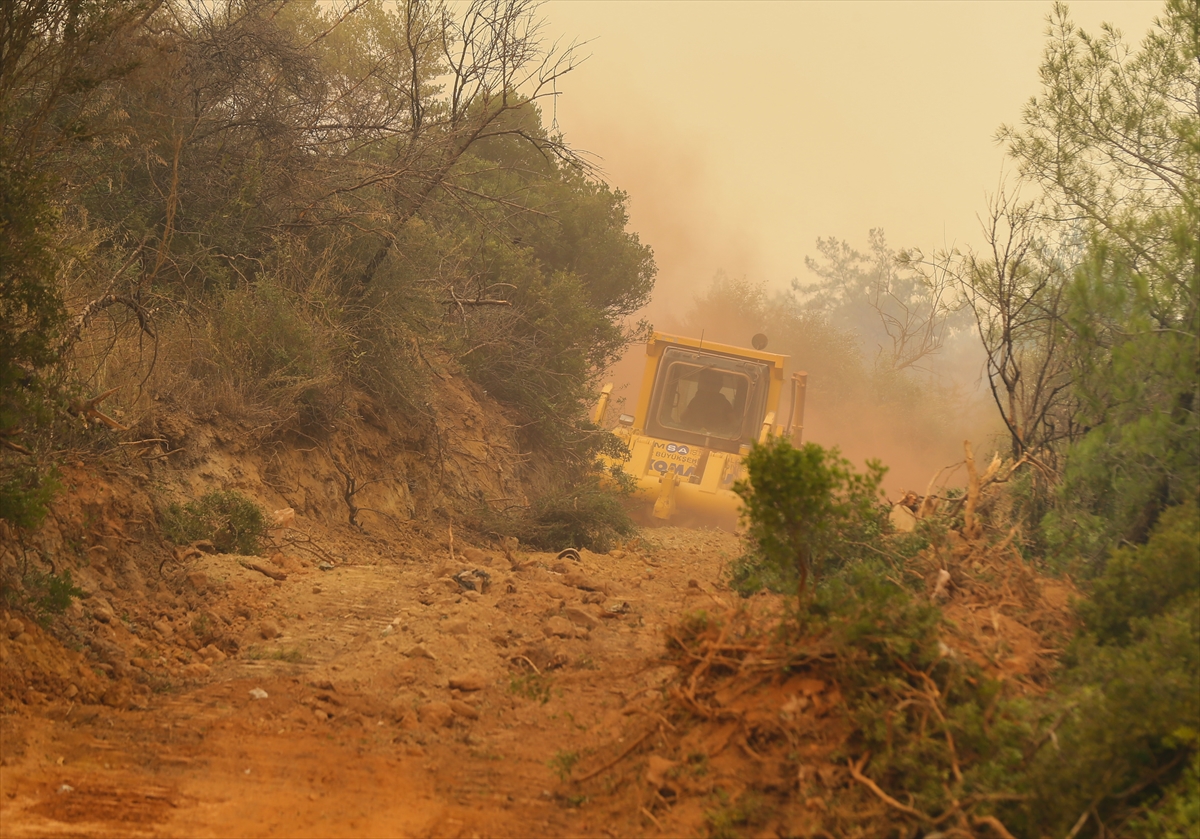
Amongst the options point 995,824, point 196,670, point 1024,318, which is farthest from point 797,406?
point 995,824

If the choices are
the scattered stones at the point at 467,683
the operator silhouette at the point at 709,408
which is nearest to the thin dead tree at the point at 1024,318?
the scattered stones at the point at 467,683

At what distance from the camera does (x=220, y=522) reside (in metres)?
8.60

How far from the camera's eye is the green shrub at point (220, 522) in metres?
8.07

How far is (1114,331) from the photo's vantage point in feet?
24.5

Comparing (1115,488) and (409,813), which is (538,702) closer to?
(409,813)

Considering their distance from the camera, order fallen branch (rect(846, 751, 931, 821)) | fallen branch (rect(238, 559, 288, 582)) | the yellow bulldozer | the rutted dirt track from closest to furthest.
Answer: fallen branch (rect(846, 751, 931, 821)) → the rutted dirt track → fallen branch (rect(238, 559, 288, 582)) → the yellow bulldozer

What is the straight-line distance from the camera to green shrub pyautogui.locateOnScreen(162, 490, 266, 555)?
8.07m

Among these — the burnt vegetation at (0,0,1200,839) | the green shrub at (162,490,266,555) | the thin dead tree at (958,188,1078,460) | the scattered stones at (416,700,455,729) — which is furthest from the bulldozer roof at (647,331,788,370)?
the scattered stones at (416,700,455,729)

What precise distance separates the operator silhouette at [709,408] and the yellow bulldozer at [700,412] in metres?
0.02

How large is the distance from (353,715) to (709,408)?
48.8ft

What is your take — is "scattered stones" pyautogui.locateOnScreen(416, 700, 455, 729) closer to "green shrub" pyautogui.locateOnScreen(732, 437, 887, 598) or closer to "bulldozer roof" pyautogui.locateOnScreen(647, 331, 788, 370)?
"green shrub" pyautogui.locateOnScreen(732, 437, 887, 598)

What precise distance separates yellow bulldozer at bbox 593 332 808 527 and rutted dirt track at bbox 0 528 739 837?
8.75 metres

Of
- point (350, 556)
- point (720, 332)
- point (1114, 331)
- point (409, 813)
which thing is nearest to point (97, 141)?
point (350, 556)

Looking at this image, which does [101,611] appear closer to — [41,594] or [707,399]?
[41,594]
